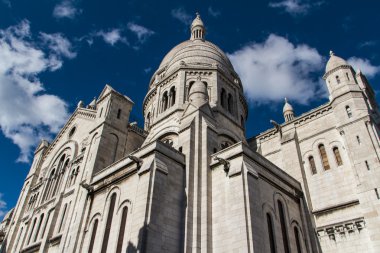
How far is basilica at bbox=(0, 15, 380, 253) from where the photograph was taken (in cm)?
1639

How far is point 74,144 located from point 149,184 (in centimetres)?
1534

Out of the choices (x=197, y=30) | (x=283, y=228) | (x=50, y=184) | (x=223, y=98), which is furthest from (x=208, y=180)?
(x=197, y=30)

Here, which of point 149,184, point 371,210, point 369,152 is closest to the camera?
point 149,184

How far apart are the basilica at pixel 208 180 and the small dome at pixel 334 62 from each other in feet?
0.40

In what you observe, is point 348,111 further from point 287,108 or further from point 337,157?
point 287,108

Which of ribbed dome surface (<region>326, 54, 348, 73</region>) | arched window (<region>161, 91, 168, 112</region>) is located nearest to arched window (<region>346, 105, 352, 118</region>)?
ribbed dome surface (<region>326, 54, 348, 73</region>)

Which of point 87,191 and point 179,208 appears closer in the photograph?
point 179,208

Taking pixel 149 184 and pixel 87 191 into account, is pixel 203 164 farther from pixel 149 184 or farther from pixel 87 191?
pixel 87 191

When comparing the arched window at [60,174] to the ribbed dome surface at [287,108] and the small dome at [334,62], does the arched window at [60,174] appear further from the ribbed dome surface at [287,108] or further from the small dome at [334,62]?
the ribbed dome surface at [287,108]

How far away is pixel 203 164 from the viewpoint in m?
19.1

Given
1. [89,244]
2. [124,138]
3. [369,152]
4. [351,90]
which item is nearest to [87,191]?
[89,244]

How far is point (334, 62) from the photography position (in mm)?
25406

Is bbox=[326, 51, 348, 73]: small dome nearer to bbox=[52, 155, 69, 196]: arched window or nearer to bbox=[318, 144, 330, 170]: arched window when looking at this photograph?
bbox=[318, 144, 330, 170]: arched window

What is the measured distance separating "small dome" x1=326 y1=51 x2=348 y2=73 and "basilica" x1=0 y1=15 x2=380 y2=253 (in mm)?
123
